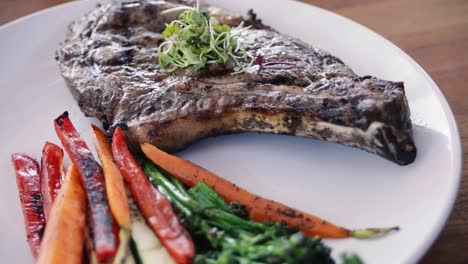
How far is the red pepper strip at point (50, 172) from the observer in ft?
8.04

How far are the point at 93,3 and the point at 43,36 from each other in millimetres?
476

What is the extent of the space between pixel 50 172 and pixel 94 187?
38cm

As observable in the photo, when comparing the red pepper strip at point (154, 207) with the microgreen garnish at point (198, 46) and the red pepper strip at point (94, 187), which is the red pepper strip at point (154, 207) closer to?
the red pepper strip at point (94, 187)

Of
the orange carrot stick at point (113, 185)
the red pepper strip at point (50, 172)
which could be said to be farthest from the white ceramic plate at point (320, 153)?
the orange carrot stick at point (113, 185)

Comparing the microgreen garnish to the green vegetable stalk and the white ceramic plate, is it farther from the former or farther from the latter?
the green vegetable stalk

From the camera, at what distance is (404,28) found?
3.76m

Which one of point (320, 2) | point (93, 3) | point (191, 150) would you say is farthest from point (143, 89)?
point (320, 2)

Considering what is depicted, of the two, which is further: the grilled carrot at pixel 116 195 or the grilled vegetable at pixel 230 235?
the grilled carrot at pixel 116 195

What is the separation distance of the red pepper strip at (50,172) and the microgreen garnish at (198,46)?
77 cm

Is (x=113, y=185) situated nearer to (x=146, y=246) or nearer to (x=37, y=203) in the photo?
(x=146, y=246)

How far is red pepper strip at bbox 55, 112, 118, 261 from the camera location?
2004 mm

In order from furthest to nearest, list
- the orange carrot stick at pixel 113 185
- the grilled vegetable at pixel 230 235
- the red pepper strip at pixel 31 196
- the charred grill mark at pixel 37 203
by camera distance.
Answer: the charred grill mark at pixel 37 203 → the red pepper strip at pixel 31 196 → the orange carrot stick at pixel 113 185 → the grilled vegetable at pixel 230 235

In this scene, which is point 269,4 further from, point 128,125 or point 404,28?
point 128,125

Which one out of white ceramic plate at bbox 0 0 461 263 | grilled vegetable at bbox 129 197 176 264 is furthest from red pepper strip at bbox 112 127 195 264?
white ceramic plate at bbox 0 0 461 263
